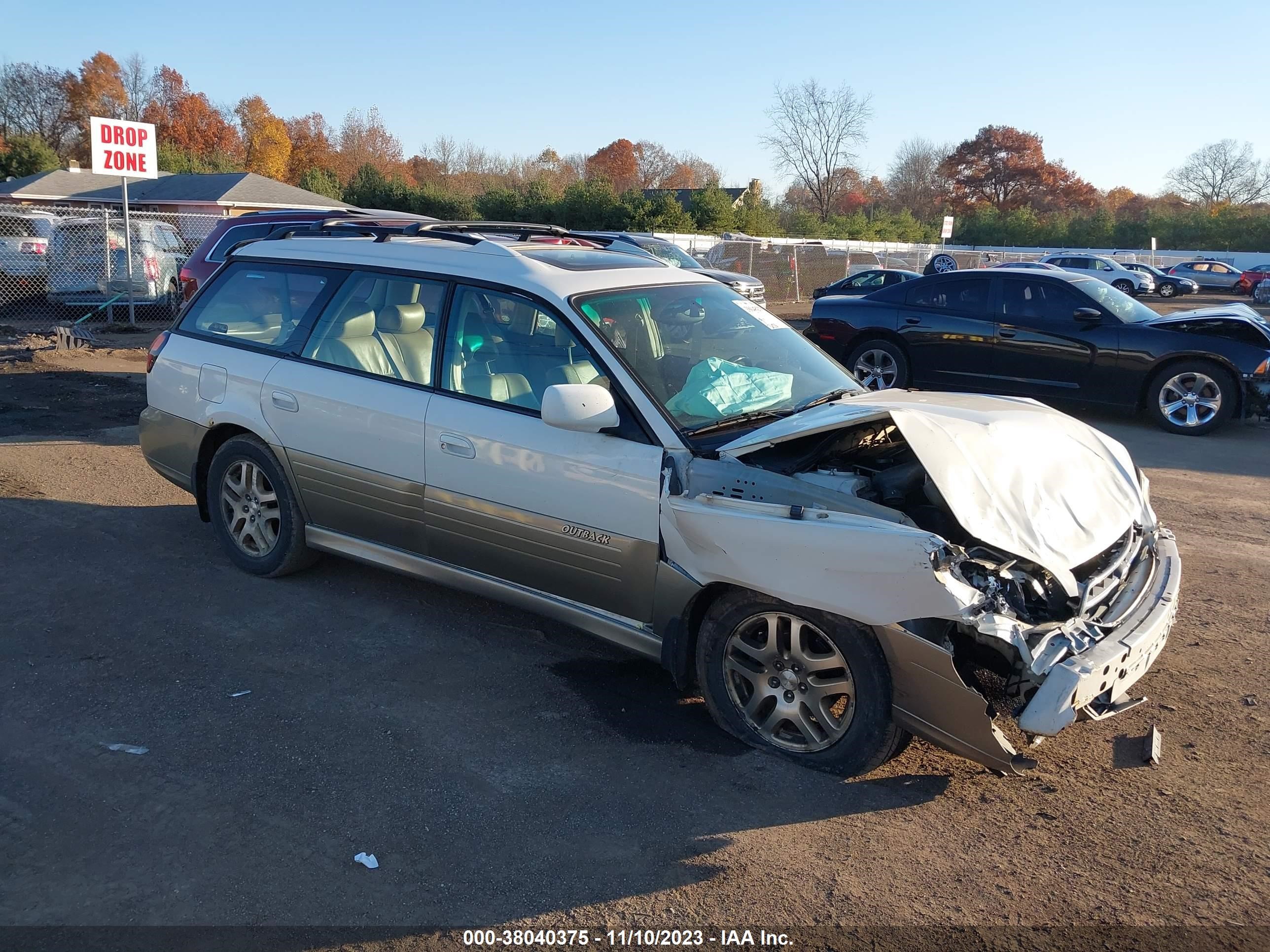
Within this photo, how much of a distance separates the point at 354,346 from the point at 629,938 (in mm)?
3325

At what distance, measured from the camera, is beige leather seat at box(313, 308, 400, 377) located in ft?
16.2

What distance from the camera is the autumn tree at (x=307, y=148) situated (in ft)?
223

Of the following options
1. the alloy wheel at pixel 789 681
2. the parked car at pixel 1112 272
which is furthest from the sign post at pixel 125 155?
the parked car at pixel 1112 272

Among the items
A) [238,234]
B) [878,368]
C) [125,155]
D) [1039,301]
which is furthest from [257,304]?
[125,155]

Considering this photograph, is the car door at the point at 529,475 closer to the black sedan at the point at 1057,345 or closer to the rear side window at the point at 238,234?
the black sedan at the point at 1057,345

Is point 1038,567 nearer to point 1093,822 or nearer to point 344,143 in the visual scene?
point 1093,822

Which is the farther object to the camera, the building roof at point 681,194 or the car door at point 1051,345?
the building roof at point 681,194

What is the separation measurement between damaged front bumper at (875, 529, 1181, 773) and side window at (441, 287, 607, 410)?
5.71 ft

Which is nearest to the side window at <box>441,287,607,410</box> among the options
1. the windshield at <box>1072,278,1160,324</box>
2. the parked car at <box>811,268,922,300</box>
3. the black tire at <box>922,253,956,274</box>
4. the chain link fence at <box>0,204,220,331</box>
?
the windshield at <box>1072,278,1160,324</box>

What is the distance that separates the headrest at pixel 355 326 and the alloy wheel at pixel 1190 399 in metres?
8.95

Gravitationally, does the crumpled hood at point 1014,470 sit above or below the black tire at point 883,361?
below

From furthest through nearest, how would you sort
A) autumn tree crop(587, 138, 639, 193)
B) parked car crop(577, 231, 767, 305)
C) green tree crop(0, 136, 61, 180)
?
1. autumn tree crop(587, 138, 639, 193)
2. green tree crop(0, 136, 61, 180)
3. parked car crop(577, 231, 767, 305)

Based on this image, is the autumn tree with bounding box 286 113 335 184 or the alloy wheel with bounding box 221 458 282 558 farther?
the autumn tree with bounding box 286 113 335 184

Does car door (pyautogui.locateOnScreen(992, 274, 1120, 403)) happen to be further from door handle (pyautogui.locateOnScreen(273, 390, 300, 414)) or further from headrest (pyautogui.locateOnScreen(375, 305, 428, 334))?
door handle (pyautogui.locateOnScreen(273, 390, 300, 414))
